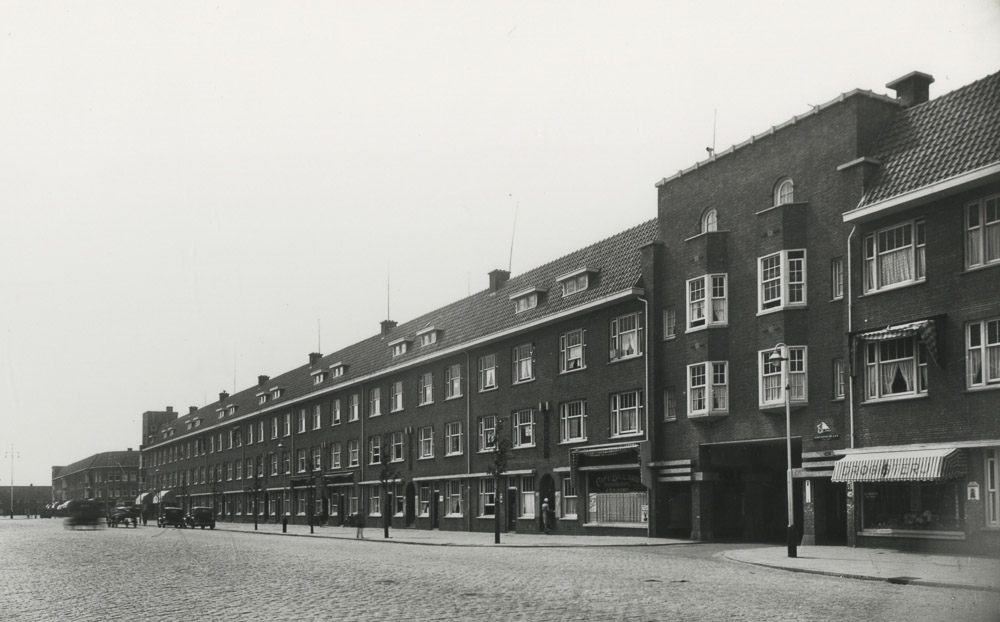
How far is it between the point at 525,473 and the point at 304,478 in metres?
32.0

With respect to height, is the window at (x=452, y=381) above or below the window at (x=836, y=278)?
below

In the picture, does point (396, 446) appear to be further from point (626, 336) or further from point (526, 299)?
point (626, 336)

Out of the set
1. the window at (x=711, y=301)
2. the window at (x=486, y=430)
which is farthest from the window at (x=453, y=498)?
the window at (x=711, y=301)

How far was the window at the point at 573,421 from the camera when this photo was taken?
143ft

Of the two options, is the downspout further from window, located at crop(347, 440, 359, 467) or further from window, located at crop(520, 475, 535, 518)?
window, located at crop(347, 440, 359, 467)

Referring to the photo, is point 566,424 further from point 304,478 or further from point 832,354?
point 304,478

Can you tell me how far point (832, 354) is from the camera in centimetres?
3167

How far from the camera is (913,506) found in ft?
92.7

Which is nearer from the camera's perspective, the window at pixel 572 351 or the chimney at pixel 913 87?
the chimney at pixel 913 87

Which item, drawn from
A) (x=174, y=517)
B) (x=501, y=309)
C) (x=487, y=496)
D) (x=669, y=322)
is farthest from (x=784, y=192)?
(x=174, y=517)

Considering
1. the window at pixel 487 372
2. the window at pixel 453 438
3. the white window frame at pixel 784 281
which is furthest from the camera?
the window at pixel 453 438

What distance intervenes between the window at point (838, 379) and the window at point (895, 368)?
1.34 meters

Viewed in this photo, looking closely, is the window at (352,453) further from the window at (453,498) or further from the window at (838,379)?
the window at (838,379)

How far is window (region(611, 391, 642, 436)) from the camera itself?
40.2 m
